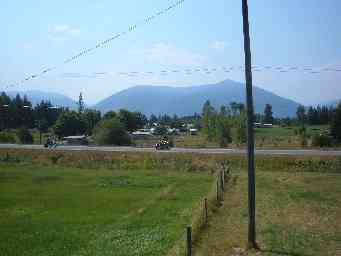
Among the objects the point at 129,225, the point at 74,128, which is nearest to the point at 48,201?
the point at 129,225

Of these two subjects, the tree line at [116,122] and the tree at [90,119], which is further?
the tree at [90,119]

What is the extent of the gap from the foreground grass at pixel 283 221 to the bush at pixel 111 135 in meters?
49.5

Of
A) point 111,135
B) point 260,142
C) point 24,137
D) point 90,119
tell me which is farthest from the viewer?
point 90,119

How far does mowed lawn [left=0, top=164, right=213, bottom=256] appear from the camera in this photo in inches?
759

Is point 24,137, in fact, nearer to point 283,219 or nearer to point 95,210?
point 95,210

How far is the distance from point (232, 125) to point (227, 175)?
48.5 metres

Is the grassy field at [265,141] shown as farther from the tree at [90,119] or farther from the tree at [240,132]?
the tree at [90,119]

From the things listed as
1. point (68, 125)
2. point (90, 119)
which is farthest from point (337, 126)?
point (90, 119)

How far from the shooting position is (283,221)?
23.0 metres

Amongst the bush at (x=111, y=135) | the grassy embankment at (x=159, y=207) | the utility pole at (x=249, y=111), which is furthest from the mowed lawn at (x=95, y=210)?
the bush at (x=111, y=135)

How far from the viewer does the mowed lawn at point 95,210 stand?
19.3 meters

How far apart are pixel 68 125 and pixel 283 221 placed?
97.6 m

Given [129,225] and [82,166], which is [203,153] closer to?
[82,166]

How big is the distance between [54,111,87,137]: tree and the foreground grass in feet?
274
